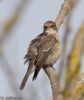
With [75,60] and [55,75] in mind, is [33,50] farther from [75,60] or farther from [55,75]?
[75,60]

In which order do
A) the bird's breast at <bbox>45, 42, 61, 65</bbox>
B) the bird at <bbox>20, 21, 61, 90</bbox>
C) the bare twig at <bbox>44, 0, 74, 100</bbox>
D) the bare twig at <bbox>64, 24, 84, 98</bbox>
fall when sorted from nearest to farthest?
the bare twig at <bbox>64, 24, 84, 98</bbox> → the bare twig at <bbox>44, 0, 74, 100</bbox> → the bird at <bbox>20, 21, 61, 90</bbox> → the bird's breast at <bbox>45, 42, 61, 65</bbox>

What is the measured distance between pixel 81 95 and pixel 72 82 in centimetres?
16

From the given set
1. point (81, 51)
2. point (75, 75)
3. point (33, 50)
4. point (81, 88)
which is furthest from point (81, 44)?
point (33, 50)

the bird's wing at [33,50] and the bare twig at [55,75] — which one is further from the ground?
the bare twig at [55,75]

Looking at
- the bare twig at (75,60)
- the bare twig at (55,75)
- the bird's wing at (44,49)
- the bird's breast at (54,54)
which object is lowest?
the bird's breast at (54,54)

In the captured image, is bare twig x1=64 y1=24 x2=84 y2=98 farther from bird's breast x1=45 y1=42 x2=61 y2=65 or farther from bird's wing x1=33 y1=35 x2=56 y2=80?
bird's breast x1=45 y1=42 x2=61 y2=65

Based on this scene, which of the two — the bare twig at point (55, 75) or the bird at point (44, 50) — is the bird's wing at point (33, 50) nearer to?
the bird at point (44, 50)

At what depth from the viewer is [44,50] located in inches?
393

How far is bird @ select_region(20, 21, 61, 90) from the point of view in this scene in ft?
31.4

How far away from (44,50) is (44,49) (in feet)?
0.12

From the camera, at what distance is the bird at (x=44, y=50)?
9567 millimetres

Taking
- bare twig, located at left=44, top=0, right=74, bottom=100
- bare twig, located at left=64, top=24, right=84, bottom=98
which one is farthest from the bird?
bare twig, located at left=64, top=24, right=84, bottom=98

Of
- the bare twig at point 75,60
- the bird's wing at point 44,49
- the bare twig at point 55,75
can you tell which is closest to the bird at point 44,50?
the bird's wing at point 44,49

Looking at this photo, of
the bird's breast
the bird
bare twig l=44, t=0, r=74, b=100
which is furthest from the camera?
the bird's breast
